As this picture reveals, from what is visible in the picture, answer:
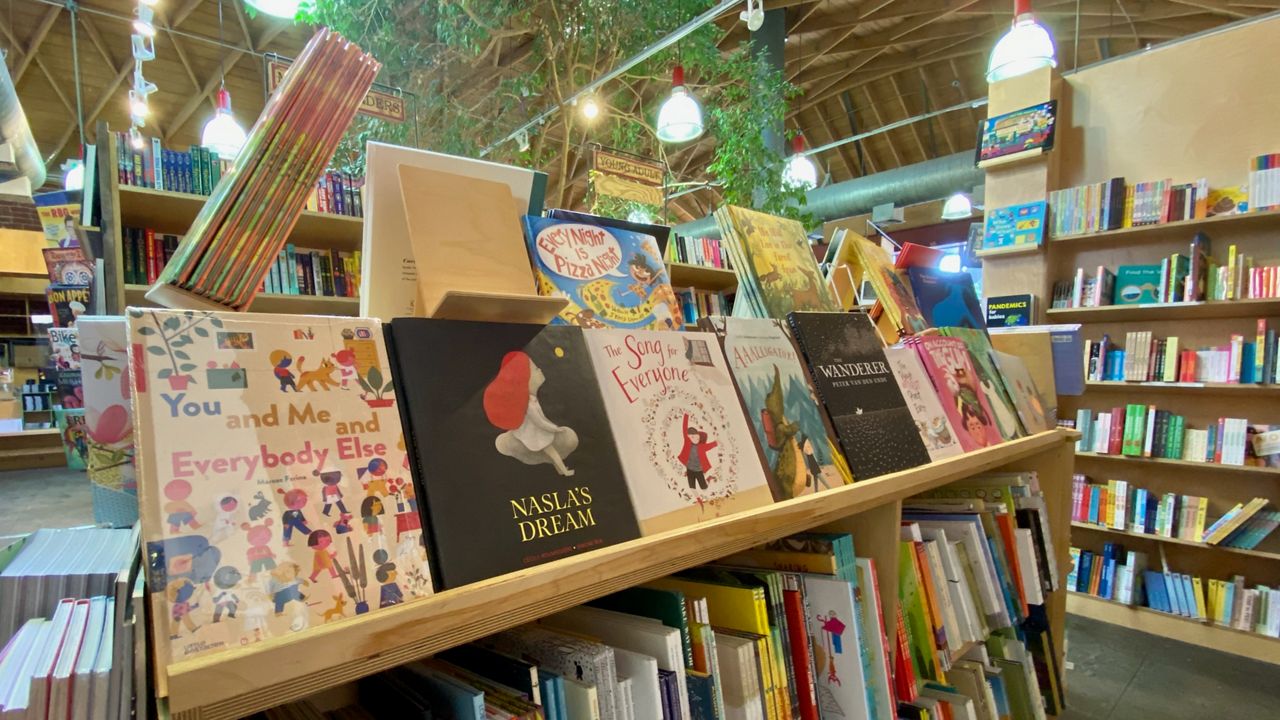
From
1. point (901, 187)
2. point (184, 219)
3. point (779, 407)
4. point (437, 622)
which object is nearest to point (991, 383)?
point (779, 407)

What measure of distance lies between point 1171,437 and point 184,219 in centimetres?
523

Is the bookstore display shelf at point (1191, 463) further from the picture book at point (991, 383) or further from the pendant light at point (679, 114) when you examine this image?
the pendant light at point (679, 114)

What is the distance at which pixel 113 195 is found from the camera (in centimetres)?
264

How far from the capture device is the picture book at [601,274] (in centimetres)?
100

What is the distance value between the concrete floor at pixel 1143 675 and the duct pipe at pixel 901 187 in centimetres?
432

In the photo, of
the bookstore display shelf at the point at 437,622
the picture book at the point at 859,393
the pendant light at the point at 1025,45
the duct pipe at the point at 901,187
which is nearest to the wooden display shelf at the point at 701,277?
the duct pipe at the point at 901,187

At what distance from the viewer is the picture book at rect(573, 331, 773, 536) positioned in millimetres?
833

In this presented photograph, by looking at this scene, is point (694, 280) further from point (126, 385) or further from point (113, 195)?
point (126, 385)

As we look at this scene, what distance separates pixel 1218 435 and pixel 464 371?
13.1ft

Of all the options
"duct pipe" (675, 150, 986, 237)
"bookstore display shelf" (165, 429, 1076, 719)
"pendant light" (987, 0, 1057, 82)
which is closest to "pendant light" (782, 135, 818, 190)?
"duct pipe" (675, 150, 986, 237)

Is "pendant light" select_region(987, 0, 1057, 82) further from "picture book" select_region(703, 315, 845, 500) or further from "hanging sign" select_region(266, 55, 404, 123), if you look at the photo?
"hanging sign" select_region(266, 55, 404, 123)

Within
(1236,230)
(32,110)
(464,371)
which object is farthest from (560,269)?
(32,110)

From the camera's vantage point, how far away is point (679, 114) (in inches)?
159

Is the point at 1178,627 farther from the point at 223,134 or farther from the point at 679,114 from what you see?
the point at 223,134
